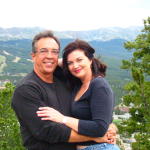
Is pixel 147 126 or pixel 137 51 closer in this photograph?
pixel 147 126

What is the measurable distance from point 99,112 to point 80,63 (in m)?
0.81

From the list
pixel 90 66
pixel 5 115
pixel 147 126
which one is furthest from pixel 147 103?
pixel 90 66

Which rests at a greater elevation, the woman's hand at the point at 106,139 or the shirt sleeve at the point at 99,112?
the shirt sleeve at the point at 99,112

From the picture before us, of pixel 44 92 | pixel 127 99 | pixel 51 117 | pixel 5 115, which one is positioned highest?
pixel 44 92

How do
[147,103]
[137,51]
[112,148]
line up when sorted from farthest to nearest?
1. [137,51]
2. [147,103]
3. [112,148]

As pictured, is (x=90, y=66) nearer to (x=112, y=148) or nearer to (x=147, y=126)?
(x=112, y=148)

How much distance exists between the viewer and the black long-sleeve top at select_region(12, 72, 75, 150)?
4.50 meters

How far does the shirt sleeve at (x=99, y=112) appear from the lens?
15.0 feet

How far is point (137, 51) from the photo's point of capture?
71.9 feet

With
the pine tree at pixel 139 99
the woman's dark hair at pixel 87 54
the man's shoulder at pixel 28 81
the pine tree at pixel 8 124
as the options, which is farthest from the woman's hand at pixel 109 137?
the pine tree at pixel 8 124

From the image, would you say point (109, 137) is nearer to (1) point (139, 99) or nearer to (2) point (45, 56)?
(2) point (45, 56)

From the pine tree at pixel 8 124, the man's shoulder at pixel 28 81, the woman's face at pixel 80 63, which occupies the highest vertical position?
the woman's face at pixel 80 63

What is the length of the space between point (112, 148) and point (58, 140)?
80 cm

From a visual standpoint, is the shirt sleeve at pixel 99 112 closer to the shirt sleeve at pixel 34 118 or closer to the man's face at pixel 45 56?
the shirt sleeve at pixel 34 118
